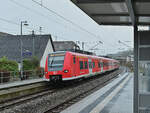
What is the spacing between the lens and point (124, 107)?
9.24m

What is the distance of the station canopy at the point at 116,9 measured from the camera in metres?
5.63

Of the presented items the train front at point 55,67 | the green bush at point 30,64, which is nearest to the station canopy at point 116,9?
the train front at point 55,67

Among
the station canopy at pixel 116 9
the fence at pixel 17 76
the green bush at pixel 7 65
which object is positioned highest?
the station canopy at pixel 116 9

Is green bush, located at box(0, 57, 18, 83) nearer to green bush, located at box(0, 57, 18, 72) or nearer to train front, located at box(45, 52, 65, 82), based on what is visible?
green bush, located at box(0, 57, 18, 72)

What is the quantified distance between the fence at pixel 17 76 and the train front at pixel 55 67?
16.6 ft

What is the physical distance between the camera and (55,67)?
1708 centimetres

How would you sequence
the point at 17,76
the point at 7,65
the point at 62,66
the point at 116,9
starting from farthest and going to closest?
the point at 7,65 < the point at 17,76 < the point at 62,66 < the point at 116,9

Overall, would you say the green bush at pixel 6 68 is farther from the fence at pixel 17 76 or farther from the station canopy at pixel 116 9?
the station canopy at pixel 116 9

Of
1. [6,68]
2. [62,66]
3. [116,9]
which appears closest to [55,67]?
[62,66]

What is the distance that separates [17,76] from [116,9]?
18269 mm

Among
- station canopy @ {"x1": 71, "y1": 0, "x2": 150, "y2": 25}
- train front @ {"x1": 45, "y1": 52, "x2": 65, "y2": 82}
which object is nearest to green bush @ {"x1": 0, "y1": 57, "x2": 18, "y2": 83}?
train front @ {"x1": 45, "y1": 52, "x2": 65, "y2": 82}

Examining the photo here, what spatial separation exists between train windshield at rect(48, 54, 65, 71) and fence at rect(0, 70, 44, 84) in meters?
5.15

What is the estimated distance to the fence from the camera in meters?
20.8

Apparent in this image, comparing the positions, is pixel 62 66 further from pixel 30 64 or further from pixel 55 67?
pixel 30 64
